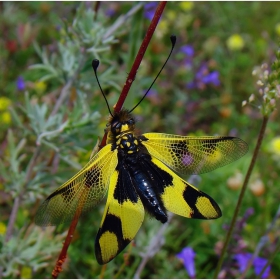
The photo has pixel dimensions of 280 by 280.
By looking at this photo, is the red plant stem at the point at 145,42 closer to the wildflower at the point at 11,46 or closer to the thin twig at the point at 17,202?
the thin twig at the point at 17,202

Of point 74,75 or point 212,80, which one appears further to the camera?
point 212,80

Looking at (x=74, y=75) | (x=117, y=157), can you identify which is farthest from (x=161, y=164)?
(x=74, y=75)

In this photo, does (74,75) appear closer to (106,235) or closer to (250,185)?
(106,235)

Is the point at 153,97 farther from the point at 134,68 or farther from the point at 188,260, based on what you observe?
the point at 134,68

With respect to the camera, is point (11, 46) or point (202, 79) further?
point (202, 79)

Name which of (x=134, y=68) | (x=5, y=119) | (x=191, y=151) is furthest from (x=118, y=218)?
(x=5, y=119)

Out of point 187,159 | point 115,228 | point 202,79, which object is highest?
point 202,79

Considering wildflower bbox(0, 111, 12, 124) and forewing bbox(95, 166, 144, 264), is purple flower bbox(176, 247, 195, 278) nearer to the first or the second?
forewing bbox(95, 166, 144, 264)

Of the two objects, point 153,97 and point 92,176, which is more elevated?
point 153,97
